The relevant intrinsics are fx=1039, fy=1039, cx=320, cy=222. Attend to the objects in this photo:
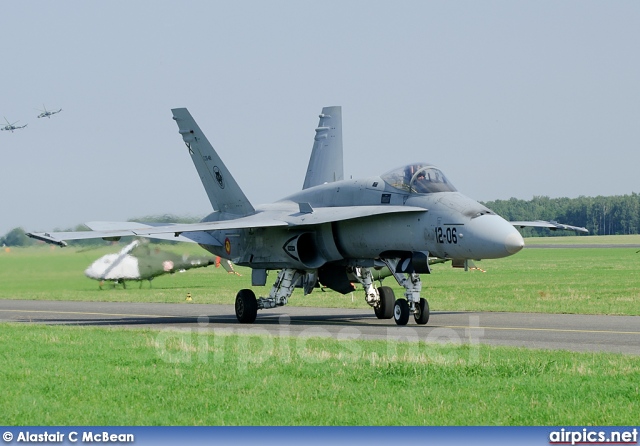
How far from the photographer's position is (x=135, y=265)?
41.9 metres

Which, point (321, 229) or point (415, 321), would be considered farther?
point (321, 229)

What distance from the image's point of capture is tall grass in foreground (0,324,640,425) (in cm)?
984

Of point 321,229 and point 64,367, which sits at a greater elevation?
point 321,229

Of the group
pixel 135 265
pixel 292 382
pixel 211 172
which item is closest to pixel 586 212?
pixel 135 265

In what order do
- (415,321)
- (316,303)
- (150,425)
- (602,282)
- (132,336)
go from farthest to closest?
(602,282), (316,303), (415,321), (132,336), (150,425)

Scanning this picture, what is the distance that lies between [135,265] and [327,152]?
15.2 metres

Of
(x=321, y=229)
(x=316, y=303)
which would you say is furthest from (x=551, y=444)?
(x=316, y=303)

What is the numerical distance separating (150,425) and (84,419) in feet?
2.36

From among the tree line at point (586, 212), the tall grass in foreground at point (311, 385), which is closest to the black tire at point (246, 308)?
the tall grass in foreground at point (311, 385)

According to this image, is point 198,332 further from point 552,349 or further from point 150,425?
point 150,425

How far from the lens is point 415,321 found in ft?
71.5

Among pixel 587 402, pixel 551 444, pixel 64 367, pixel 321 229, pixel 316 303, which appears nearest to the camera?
pixel 551 444
